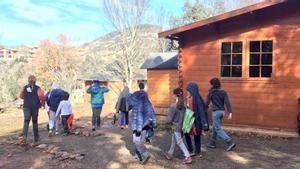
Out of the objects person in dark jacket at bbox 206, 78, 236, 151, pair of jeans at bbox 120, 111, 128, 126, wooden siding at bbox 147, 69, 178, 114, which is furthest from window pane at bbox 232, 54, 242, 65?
wooden siding at bbox 147, 69, 178, 114

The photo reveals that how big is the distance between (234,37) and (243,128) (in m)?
3.02

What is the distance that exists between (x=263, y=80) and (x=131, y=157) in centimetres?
551

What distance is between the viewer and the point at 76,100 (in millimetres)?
37312

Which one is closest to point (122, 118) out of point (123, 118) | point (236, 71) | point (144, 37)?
point (123, 118)

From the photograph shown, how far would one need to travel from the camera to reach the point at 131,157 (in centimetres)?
911

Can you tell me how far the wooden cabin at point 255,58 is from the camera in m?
12.0

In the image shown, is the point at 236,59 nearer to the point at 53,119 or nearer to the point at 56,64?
the point at 53,119

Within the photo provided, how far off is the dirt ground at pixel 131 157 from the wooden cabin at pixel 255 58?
1.14 metres

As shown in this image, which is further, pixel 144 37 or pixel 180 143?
pixel 144 37

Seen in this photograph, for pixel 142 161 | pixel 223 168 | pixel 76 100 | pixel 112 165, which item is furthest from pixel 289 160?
pixel 76 100

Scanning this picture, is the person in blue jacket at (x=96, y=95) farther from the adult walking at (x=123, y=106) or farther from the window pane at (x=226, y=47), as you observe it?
the window pane at (x=226, y=47)

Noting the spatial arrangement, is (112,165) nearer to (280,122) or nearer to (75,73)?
(280,122)

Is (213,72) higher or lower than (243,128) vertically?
higher

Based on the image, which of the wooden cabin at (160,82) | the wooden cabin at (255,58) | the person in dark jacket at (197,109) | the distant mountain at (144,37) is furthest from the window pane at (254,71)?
the distant mountain at (144,37)
